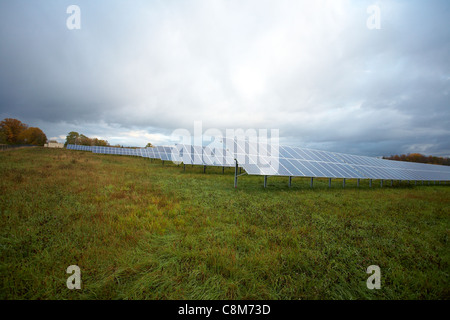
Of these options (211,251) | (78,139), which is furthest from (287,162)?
(78,139)

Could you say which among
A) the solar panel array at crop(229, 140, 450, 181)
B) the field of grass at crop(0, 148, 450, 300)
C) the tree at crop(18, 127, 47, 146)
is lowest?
the field of grass at crop(0, 148, 450, 300)

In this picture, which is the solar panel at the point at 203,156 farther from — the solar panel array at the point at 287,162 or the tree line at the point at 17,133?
the tree line at the point at 17,133

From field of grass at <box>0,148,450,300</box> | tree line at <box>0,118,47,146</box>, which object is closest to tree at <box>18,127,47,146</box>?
tree line at <box>0,118,47,146</box>

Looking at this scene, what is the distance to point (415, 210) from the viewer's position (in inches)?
374

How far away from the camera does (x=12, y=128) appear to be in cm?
8456

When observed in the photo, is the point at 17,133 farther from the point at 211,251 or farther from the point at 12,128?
the point at 211,251

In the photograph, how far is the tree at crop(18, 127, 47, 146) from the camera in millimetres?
88688

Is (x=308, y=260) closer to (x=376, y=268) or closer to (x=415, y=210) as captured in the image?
(x=376, y=268)

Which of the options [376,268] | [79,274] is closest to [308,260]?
[376,268]

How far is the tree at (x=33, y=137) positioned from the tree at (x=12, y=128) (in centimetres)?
158

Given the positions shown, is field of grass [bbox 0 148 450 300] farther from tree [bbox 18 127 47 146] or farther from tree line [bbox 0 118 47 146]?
tree [bbox 18 127 47 146]

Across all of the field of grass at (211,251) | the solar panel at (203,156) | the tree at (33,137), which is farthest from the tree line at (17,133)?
the field of grass at (211,251)

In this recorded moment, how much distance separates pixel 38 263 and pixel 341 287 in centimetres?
662

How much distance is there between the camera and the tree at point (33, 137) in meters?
88.7
